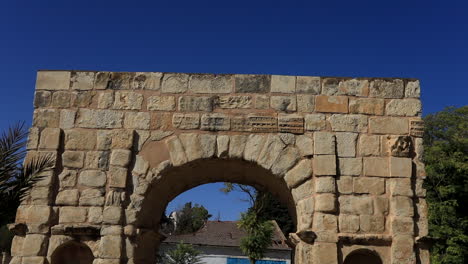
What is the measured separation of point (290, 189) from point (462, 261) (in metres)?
13.0

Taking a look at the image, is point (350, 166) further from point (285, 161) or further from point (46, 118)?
point (46, 118)

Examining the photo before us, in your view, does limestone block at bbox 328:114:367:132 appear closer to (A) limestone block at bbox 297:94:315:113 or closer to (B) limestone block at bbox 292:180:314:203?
(A) limestone block at bbox 297:94:315:113

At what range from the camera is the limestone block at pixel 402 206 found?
6016 millimetres

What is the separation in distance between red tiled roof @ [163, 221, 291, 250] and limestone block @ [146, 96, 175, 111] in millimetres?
17802

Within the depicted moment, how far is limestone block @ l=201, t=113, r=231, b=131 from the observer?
21.0ft

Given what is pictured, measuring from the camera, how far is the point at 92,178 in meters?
6.26

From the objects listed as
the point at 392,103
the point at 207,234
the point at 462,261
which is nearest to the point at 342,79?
the point at 392,103

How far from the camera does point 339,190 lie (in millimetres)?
6133

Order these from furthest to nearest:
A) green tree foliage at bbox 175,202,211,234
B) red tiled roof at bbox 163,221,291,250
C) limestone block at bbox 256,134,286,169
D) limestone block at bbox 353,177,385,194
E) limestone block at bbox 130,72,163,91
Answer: green tree foliage at bbox 175,202,211,234
red tiled roof at bbox 163,221,291,250
limestone block at bbox 130,72,163,91
limestone block at bbox 256,134,286,169
limestone block at bbox 353,177,385,194

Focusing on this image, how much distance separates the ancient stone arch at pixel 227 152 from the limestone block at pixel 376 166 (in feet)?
0.04


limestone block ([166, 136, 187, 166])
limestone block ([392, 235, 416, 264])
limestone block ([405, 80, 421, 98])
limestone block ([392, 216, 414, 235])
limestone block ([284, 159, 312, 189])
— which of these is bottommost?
limestone block ([392, 235, 416, 264])

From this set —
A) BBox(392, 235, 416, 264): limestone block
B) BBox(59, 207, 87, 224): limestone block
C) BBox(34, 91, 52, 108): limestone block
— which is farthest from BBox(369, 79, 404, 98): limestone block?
BBox(34, 91, 52, 108): limestone block

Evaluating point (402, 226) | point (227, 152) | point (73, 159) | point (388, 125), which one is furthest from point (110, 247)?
point (388, 125)

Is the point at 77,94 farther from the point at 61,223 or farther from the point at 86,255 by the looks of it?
the point at 86,255
